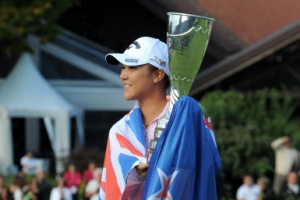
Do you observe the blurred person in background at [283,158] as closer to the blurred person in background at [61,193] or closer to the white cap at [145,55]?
the blurred person in background at [61,193]

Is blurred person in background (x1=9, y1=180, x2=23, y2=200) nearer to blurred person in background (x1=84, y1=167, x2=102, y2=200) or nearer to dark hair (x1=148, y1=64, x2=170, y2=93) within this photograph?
blurred person in background (x1=84, y1=167, x2=102, y2=200)

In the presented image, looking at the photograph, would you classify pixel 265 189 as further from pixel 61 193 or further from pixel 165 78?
pixel 165 78

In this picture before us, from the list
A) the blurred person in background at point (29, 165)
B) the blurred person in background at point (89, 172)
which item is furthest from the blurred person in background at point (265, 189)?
the blurred person in background at point (29, 165)

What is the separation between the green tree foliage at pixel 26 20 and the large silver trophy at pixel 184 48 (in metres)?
16.2

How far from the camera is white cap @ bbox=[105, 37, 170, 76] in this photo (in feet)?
15.7

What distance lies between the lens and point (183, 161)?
4379 millimetres

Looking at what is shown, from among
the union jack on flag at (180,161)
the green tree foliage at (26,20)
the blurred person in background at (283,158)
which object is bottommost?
the blurred person in background at (283,158)

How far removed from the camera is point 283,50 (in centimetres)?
2028

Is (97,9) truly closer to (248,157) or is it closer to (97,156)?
(97,156)

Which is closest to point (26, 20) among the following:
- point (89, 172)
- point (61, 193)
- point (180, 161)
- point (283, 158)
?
point (89, 172)

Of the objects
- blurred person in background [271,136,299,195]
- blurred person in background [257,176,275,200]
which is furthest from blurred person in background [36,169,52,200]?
blurred person in background [271,136,299,195]

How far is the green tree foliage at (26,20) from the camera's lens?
20547 mm

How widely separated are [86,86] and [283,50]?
571 cm

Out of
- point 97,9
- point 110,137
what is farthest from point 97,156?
point 110,137
